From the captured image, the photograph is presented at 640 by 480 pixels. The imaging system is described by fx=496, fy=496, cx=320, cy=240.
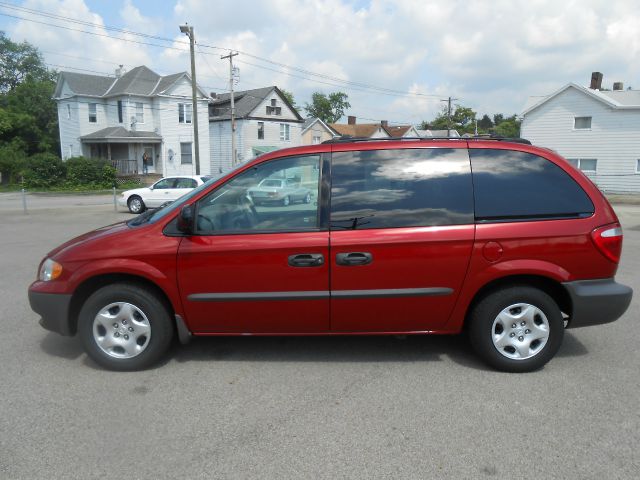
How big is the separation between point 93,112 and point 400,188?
1647 inches

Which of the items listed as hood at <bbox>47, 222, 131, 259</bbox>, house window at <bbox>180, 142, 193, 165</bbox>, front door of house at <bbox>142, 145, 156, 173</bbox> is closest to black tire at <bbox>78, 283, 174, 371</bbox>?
hood at <bbox>47, 222, 131, 259</bbox>

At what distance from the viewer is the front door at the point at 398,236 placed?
3730mm

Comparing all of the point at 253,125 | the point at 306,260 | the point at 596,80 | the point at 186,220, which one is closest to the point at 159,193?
the point at 186,220

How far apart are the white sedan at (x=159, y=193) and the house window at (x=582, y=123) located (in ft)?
77.7

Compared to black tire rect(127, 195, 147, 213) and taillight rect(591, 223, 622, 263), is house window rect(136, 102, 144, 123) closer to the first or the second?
black tire rect(127, 195, 147, 213)

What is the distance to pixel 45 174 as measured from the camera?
3322 centimetres

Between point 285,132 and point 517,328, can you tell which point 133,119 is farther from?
point 517,328

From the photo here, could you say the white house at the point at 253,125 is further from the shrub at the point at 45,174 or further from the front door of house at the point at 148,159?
the shrub at the point at 45,174

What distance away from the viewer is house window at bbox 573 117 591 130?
1179 inches

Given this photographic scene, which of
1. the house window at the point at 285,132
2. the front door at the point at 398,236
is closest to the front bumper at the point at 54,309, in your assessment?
the front door at the point at 398,236

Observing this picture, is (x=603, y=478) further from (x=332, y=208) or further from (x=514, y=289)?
(x=332, y=208)

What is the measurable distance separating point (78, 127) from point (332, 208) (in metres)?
41.6

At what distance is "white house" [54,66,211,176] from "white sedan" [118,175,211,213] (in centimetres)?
2179

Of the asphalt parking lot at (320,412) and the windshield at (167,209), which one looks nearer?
the asphalt parking lot at (320,412)
